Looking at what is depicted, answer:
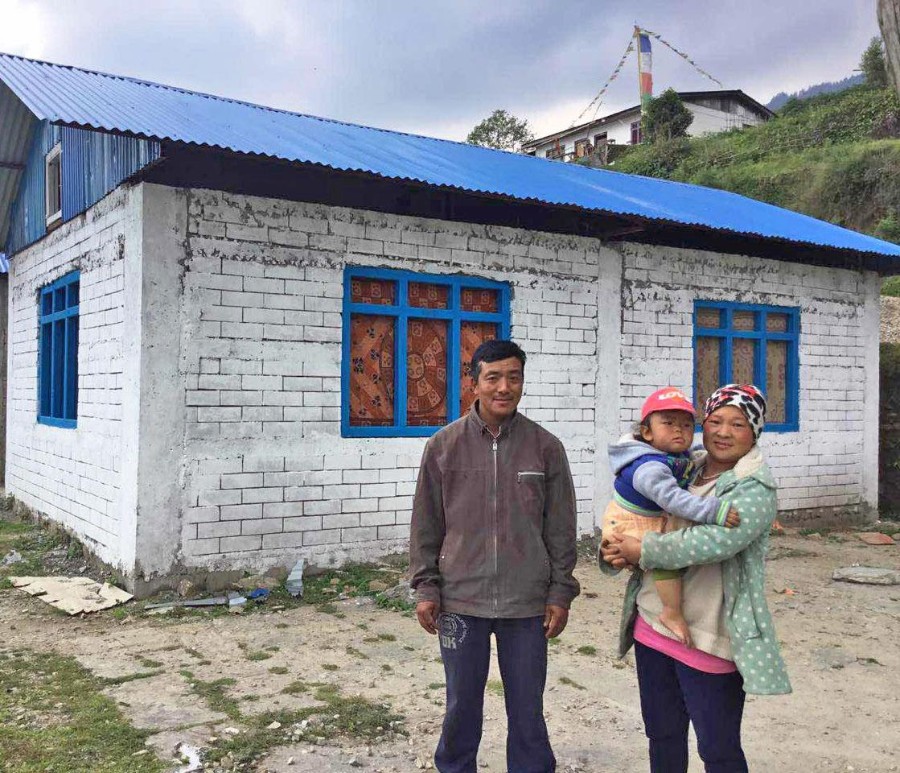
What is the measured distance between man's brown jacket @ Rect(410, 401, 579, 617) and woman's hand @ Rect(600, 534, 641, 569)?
246mm

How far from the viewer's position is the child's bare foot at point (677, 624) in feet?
7.68

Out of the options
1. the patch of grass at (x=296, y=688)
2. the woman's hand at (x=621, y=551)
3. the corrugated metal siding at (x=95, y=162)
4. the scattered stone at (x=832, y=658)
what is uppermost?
the corrugated metal siding at (x=95, y=162)

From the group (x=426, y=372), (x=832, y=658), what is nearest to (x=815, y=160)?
(x=426, y=372)

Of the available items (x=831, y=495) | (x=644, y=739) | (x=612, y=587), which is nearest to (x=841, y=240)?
(x=831, y=495)

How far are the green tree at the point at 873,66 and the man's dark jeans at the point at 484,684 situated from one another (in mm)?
37642

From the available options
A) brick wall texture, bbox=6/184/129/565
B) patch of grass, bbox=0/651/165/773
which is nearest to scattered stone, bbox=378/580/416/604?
brick wall texture, bbox=6/184/129/565

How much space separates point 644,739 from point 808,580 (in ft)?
13.5

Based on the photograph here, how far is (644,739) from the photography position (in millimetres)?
3658

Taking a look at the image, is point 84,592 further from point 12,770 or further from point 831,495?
point 831,495

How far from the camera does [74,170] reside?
7.78 m

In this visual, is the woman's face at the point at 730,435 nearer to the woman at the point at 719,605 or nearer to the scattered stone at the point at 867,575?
the woman at the point at 719,605

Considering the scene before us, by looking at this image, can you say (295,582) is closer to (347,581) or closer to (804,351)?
(347,581)

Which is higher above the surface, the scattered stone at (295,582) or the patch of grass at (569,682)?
the scattered stone at (295,582)

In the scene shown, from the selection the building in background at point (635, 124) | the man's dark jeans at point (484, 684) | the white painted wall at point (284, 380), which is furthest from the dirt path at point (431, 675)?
the building in background at point (635, 124)
